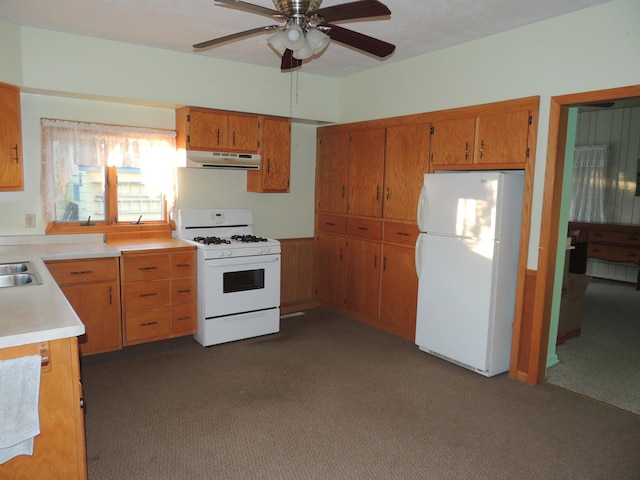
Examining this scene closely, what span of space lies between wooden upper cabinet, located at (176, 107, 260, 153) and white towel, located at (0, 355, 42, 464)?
2.90 metres

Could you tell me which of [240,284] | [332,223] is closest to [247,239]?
[240,284]

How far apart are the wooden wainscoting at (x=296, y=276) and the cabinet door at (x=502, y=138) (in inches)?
95.4

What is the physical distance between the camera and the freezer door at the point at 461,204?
3.44m

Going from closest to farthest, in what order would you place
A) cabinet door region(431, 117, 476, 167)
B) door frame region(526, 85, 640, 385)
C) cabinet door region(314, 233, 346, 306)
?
door frame region(526, 85, 640, 385)
cabinet door region(431, 117, 476, 167)
cabinet door region(314, 233, 346, 306)

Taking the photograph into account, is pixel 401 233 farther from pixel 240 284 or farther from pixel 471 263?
pixel 240 284

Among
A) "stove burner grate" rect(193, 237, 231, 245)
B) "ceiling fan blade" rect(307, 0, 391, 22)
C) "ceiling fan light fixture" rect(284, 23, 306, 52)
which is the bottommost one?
"stove burner grate" rect(193, 237, 231, 245)

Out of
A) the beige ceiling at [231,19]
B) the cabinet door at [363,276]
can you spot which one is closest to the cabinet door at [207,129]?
the beige ceiling at [231,19]

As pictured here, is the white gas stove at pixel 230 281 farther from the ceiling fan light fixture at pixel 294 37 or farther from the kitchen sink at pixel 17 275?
the ceiling fan light fixture at pixel 294 37

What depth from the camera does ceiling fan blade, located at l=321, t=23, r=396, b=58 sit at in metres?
2.39

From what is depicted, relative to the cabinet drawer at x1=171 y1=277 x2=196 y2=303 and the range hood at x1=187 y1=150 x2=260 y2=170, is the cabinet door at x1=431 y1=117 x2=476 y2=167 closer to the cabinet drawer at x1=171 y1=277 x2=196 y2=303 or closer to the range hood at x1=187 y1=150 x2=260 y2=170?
the range hood at x1=187 y1=150 x2=260 y2=170

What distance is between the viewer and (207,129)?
4379mm

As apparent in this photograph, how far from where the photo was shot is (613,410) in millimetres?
3119

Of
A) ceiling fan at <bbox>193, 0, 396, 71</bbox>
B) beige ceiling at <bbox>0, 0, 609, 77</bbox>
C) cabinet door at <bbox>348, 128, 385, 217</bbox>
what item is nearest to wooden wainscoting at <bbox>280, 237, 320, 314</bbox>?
cabinet door at <bbox>348, 128, 385, 217</bbox>

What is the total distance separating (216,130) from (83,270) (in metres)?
1.76
